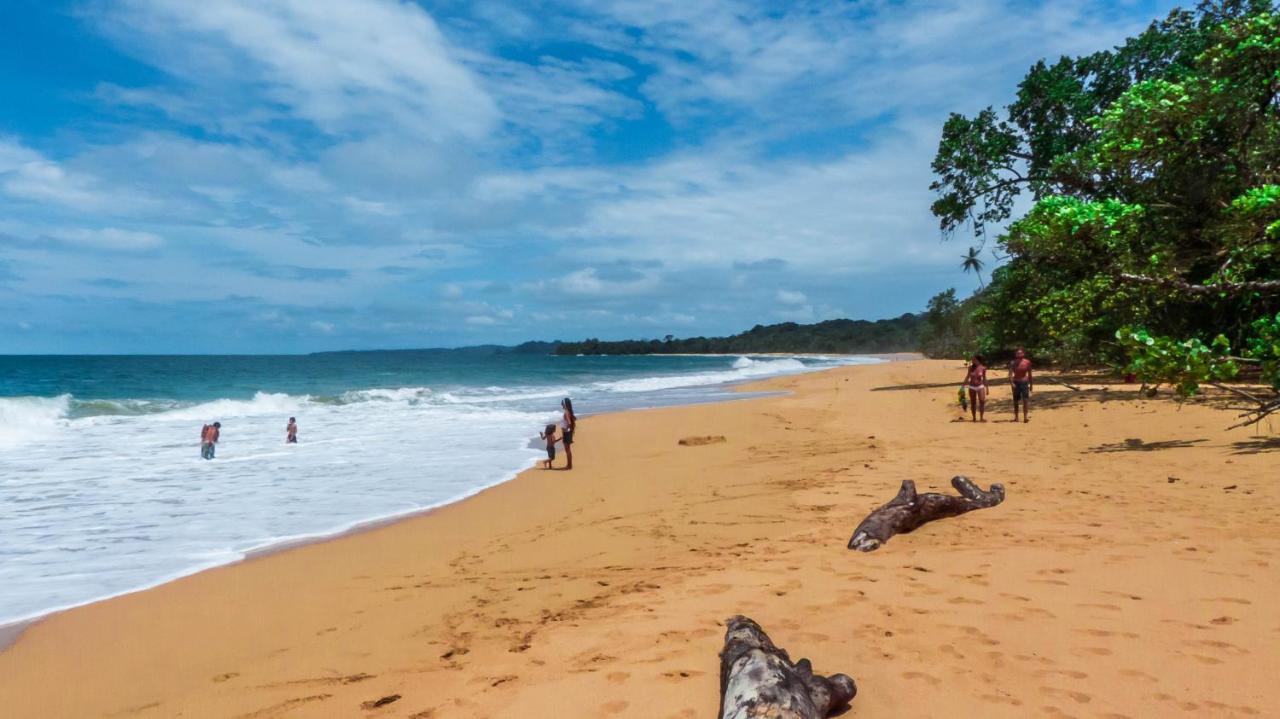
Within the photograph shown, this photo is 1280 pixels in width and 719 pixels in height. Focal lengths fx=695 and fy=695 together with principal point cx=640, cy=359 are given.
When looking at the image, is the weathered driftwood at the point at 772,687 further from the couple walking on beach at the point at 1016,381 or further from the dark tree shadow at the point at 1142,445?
the couple walking on beach at the point at 1016,381

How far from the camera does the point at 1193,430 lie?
1160 cm

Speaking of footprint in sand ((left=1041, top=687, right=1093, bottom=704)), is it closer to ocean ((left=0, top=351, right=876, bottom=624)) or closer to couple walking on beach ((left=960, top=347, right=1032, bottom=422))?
ocean ((left=0, top=351, right=876, bottom=624))

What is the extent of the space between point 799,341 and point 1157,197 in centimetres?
15518

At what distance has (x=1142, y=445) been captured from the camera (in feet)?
35.8

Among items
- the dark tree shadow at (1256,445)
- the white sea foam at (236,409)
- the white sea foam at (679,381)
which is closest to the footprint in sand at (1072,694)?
the dark tree shadow at (1256,445)

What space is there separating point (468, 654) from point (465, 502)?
19.1 feet

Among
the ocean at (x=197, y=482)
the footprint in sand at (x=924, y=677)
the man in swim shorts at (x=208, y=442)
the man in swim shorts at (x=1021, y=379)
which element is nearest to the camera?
the footprint in sand at (x=924, y=677)

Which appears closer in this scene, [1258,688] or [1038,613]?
[1258,688]

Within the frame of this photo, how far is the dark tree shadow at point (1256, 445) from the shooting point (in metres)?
9.25

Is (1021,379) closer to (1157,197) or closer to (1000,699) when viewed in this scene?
(1157,197)

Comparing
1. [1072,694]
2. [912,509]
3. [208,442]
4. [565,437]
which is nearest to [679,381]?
[208,442]

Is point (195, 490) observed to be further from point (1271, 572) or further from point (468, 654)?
point (1271, 572)

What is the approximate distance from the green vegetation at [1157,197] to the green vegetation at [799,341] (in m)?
117

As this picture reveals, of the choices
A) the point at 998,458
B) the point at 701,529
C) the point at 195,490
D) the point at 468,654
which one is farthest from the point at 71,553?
the point at 998,458
